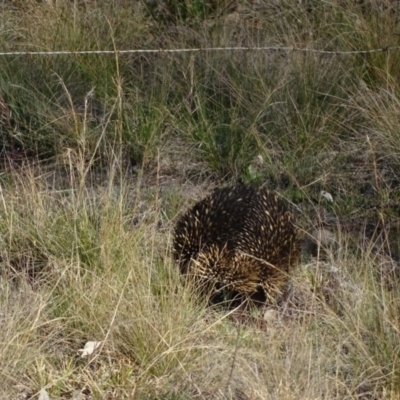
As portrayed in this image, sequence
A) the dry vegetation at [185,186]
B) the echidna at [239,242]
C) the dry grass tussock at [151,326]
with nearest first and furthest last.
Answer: the dry grass tussock at [151,326]
the dry vegetation at [185,186]
the echidna at [239,242]

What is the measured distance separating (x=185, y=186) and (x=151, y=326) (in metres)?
1.79

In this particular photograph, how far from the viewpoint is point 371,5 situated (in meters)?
6.29

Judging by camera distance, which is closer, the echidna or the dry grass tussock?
the dry grass tussock

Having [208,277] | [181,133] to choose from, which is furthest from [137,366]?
[181,133]

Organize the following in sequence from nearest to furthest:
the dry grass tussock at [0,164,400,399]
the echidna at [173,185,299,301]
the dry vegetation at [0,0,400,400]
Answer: the dry grass tussock at [0,164,400,399] → the dry vegetation at [0,0,400,400] → the echidna at [173,185,299,301]

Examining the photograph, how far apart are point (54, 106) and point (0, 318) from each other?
2.35 m

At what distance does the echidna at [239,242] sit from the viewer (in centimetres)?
416

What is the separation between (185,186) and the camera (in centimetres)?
523

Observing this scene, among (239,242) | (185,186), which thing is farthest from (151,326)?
(185,186)

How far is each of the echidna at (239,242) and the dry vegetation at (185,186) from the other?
0.11 metres

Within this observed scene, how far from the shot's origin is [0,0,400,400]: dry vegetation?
3.45 m

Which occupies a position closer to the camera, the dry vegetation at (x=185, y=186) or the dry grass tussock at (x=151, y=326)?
the dry grass tussock at (x=151, y=326)

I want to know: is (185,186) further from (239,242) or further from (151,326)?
(151,326)

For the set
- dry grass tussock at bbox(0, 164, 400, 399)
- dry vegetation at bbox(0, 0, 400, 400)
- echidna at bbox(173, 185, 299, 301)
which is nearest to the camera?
dry grass tussock at bbox(0, 164, 400, 399)
